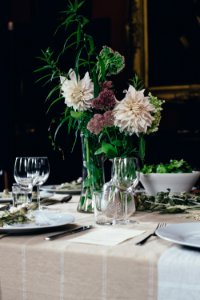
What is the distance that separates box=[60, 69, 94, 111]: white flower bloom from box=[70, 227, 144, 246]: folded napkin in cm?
41

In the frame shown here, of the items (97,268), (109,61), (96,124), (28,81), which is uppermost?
(28,81)

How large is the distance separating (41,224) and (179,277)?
0.45 metres

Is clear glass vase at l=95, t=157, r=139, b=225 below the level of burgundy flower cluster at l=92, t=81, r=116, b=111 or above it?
below

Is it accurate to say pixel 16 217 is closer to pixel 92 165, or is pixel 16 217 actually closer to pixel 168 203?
pixel 92 165

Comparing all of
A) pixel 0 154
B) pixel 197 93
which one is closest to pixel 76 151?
pixel 0 154

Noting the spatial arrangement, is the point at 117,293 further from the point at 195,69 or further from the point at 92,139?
the point at 195,69

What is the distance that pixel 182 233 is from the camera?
48.3 inches

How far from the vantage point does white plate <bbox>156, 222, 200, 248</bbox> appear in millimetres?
1160

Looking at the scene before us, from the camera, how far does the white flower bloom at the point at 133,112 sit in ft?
4.98

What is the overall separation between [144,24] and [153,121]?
3.16m

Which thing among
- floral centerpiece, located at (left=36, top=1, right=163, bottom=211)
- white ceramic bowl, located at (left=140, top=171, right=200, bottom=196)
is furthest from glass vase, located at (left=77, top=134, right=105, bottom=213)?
white ceramic bowl, located at (left=140, top=171, right=200, bottom=196)

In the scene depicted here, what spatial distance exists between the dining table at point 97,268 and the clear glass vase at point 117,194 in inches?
7.3

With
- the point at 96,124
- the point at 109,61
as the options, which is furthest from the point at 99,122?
the point at 109,61

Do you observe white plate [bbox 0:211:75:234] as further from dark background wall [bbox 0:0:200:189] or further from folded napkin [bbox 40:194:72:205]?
dark background wall [bbox 0:0:200:189]
